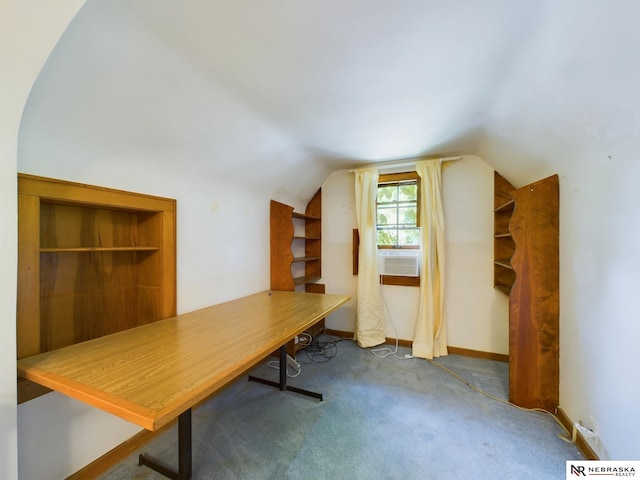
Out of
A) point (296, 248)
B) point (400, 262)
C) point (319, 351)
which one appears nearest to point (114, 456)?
point (319, 351)

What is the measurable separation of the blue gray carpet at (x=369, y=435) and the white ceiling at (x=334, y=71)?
1887 mm

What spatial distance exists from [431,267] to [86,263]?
3.10 meters

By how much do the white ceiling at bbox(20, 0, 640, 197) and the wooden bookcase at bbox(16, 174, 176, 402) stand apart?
0.97 feet

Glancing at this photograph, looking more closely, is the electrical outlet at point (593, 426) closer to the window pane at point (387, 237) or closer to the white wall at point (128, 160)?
the window pane at point (387, 237)

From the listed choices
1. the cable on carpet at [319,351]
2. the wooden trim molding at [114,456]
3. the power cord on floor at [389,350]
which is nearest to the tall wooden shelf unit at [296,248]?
the cable on carpet at [319,351]

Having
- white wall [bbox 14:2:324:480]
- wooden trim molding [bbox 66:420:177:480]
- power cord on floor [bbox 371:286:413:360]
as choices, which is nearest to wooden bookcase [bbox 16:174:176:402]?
white wall [bbox 14:2:324:480]

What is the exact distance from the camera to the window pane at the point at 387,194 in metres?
3.38

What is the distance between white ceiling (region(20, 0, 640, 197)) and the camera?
3.44 feet

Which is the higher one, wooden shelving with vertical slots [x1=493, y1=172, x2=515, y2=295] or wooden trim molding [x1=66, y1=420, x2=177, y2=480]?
wooden shelving with vertical slots [x1=493, y1=172, x2=515, y2=295]

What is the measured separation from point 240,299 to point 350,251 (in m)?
1.66

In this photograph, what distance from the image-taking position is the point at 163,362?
118 centimetres

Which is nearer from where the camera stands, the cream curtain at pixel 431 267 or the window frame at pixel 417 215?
the cream curtain at pixel 431 267

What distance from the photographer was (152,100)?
140 cm

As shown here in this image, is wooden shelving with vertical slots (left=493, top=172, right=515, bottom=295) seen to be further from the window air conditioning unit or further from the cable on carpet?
the cable on carpet
